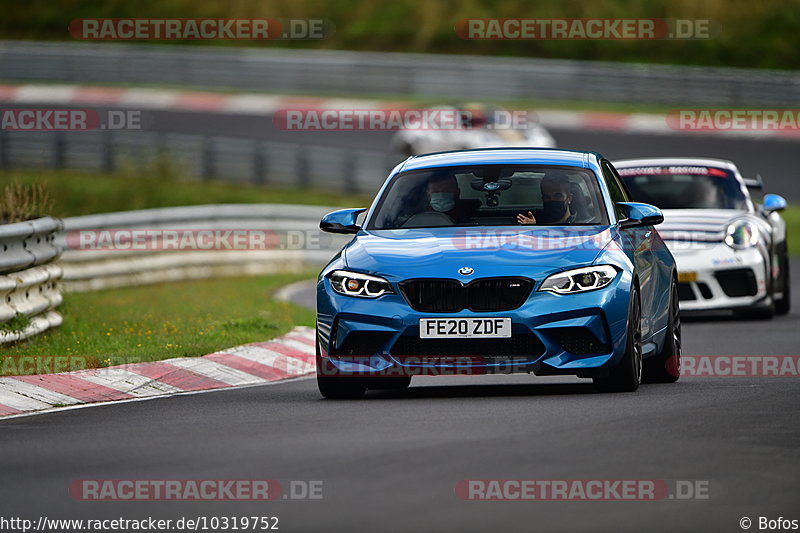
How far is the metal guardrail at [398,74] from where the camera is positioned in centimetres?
4162

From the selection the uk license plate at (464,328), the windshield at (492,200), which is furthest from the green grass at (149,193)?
the uk license plate at (464,328)

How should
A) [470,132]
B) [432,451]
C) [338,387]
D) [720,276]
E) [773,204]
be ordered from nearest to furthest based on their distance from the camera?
[432,451] → [338,387] → [720,276] → [773,204] → [470,132]

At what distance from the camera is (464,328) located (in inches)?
394

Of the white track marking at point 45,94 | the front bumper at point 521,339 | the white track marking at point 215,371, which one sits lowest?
the white track marking at point 215,371

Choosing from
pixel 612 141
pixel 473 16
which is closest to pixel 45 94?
pixel 473 16

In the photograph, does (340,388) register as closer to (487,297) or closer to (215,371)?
(487,297)

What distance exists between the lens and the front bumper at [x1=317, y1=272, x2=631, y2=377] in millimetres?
9969

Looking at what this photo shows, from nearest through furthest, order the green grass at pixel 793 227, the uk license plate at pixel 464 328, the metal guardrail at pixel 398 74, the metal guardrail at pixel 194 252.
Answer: the uk license plate at pixel 464 328 → the metal guardrail at pixel 194 252 → the green grass at pixel 793 227 → the metal guardrail at pixel 398 74

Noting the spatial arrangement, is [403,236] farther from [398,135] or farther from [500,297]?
[398,135]

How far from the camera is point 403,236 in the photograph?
10.7m

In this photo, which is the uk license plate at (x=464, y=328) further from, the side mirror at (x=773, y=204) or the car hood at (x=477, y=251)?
the side mirror at (x=773, y=204)

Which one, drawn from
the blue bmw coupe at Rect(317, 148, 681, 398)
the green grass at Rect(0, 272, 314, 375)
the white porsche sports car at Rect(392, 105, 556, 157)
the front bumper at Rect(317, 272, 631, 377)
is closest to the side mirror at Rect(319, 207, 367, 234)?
the blue bmw coupe at Rect(317, 148, 681, 398)

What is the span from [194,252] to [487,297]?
48.3 feet

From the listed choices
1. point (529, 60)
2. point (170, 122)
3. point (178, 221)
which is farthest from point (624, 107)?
point (178, 221)
